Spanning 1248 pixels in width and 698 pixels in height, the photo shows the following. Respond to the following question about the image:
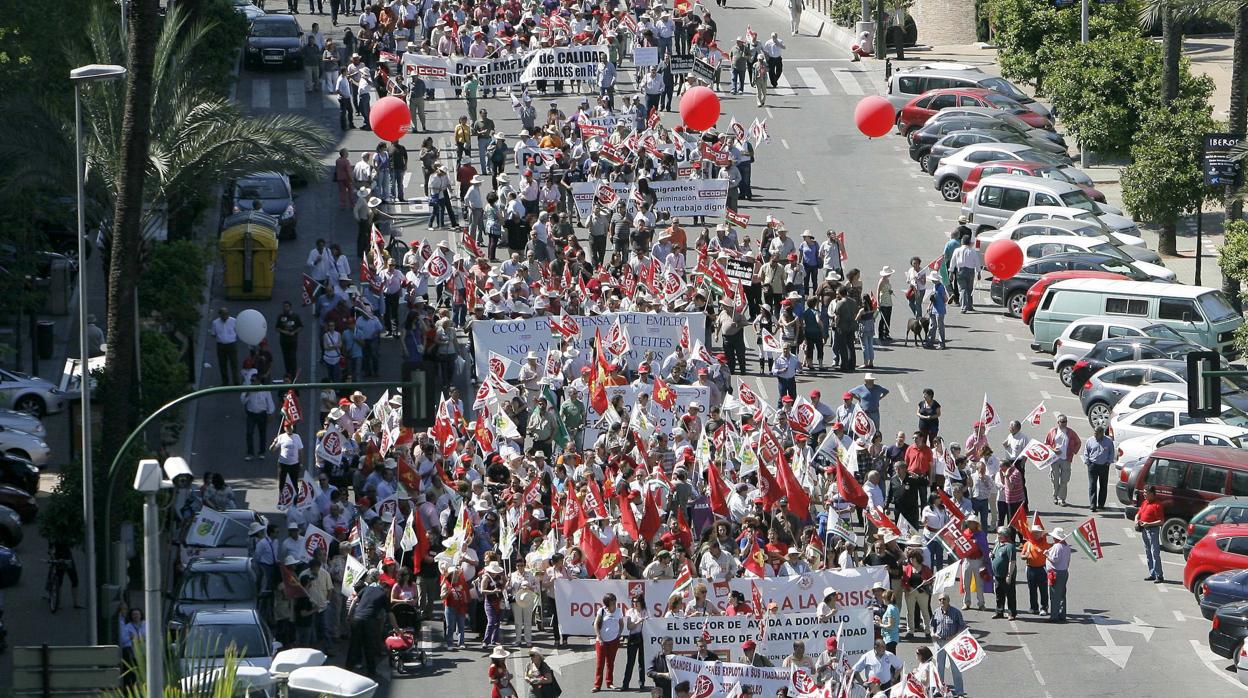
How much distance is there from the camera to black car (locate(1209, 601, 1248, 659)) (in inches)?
1144

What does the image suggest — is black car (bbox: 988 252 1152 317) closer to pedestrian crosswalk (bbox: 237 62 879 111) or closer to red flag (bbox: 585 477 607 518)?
red flag (bbox: 585 477 607 518)

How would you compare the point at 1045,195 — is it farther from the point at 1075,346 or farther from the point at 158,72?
the point at 158,72

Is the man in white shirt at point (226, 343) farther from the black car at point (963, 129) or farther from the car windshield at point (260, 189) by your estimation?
the black car at point (963, 129)

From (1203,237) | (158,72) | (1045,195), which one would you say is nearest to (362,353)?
(158,72)

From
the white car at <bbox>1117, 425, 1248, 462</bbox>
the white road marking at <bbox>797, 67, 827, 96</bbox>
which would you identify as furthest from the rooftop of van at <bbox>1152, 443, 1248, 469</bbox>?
the white road marking at <bbox>797, 67, 827, 96</bbox>

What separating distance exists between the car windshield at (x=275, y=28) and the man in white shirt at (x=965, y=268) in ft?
80.2

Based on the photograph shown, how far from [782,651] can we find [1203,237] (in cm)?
2675

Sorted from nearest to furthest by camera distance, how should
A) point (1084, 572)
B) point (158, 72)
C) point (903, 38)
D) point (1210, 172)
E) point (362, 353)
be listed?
point (1084, 572) → point (158, 72) → point (362, 353) → point (1210, 172) → point (903, 38)

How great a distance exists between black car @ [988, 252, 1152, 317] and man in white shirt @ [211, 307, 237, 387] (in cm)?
1554

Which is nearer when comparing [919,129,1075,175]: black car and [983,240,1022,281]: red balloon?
[983,240,1022,281]: red balloon

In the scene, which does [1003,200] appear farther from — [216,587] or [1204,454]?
[216,587]

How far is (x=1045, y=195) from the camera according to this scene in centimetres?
4806

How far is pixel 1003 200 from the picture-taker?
48000 millimetres

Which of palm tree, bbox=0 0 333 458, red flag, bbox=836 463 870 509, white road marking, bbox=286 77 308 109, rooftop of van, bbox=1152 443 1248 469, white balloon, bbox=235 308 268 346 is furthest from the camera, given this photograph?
white road marking, bbox=286 77 308 109
